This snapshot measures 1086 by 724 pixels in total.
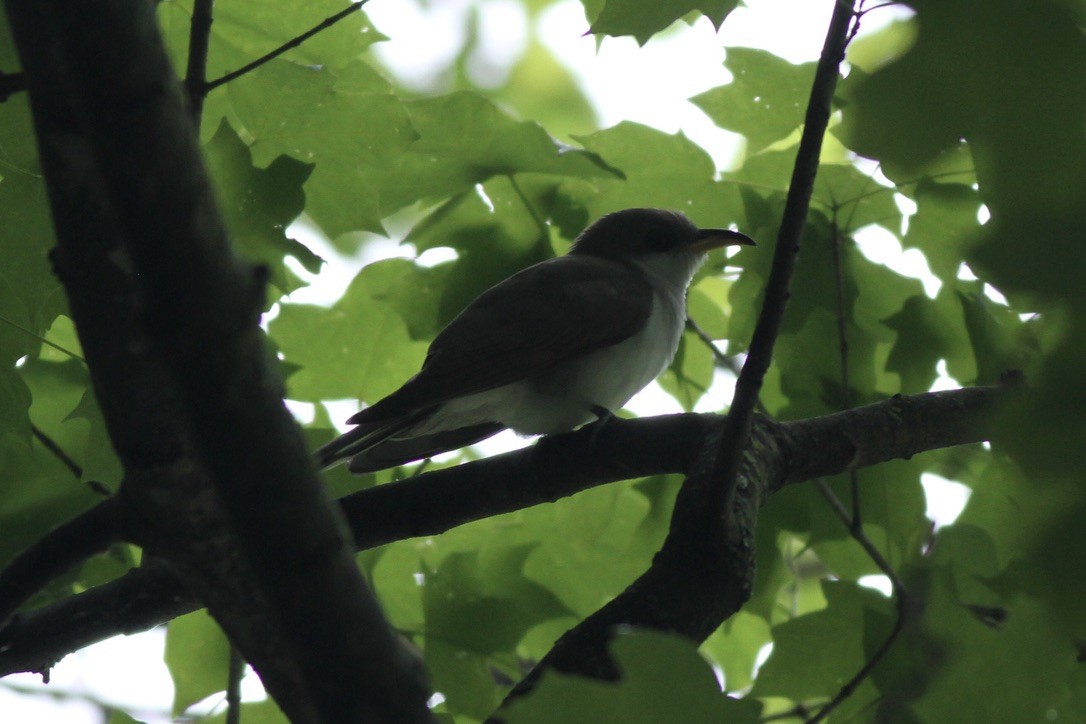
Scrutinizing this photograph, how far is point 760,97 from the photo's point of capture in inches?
149

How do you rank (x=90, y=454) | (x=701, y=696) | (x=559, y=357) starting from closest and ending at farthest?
(x=701, y=696)
(x=90, y=454)
(x=559, y=357)

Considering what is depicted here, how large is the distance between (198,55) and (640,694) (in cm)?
223

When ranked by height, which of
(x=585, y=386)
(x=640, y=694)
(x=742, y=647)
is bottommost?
(x=742, y=647)

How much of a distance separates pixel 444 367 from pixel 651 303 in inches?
44.4

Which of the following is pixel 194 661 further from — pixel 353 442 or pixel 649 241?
pixel 649 241

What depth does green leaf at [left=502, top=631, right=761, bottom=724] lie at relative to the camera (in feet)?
4.12

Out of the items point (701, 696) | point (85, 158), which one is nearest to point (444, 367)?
point (85, 158)

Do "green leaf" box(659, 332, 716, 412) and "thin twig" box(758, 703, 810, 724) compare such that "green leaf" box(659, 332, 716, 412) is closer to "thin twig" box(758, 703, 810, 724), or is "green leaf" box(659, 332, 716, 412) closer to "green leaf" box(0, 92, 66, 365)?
"thin twig" box(758, 703, 810, 724)

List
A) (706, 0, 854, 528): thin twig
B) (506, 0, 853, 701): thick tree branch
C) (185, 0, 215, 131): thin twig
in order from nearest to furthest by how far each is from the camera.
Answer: (706, 0, 854, 528): thin twig → (506, 0, 853, 701): thick tree branch → (185, 0, 215, 131): thin twig

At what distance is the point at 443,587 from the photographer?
3.85 meters

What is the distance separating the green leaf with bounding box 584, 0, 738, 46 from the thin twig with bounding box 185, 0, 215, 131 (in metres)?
1.13

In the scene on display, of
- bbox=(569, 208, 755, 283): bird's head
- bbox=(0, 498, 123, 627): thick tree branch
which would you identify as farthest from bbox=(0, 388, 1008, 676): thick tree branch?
bbox=(569, 208, 755, 283): bird's head

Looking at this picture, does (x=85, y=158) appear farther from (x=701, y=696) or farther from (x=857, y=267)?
(x=857, y=267)

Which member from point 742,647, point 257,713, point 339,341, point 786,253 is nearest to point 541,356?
point 339,341
